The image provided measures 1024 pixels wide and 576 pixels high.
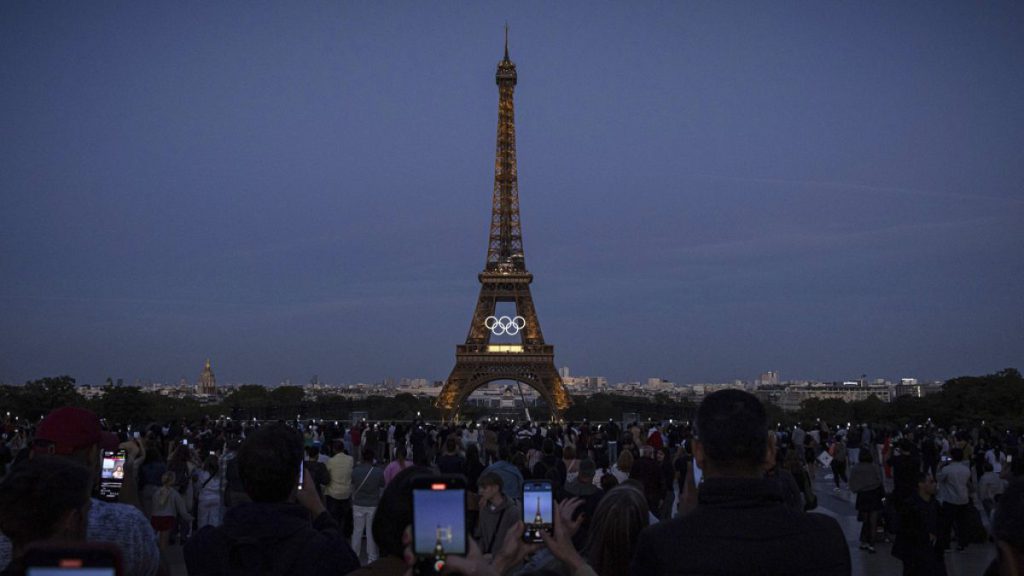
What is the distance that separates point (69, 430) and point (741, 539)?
3390mm

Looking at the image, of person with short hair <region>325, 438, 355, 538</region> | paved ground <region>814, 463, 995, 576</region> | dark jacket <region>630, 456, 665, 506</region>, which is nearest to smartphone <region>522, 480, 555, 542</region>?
dark jacket <region>630, 456, 665, 506</region>

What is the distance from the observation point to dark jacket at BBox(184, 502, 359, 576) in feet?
13.1

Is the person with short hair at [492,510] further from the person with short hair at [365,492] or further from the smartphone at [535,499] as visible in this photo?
the person with short hair at [365,492]

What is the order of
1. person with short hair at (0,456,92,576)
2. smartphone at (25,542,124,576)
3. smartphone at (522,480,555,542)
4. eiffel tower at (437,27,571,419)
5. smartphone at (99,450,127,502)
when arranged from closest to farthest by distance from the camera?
smartphone at (25,542,124,576) → person with short hair at (0,456,92,576) → smartphone at (522,480,555,542) → smartphone at (99,450,127,502) → eiffel tower at (437,27,571,419)

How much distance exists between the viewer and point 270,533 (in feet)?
13.3

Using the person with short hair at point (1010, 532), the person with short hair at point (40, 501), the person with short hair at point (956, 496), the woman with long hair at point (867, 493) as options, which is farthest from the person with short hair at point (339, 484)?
the person with short hair at point (1010, 532)

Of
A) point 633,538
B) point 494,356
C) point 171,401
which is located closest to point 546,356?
point 494,356

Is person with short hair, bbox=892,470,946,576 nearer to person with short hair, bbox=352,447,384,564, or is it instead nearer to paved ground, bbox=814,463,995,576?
paved ground, bbox=814,463,995,576

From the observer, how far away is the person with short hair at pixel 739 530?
347cm

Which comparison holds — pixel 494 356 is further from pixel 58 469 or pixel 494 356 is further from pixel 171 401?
pixel 58 469

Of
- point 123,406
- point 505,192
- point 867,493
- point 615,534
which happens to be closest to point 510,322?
point 505,192

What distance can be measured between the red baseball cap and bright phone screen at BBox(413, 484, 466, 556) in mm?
2270

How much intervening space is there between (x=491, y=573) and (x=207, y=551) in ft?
4.63

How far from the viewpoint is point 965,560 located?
1458 cm
